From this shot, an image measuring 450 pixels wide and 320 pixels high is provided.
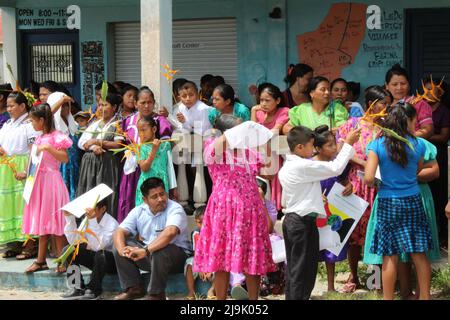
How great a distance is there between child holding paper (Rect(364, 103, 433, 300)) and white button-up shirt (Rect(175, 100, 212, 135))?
2008mm

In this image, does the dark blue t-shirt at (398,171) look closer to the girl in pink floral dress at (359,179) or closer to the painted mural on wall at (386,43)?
the girl in pink floral dress at (359,179)

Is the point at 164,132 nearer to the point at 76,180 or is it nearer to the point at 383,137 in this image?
the point at 76,180

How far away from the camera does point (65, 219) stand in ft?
22.8

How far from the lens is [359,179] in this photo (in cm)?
624

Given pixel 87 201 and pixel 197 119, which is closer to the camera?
pixel 87 201

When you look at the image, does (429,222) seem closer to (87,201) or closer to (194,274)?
(194,274)

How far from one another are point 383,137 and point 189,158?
A: 223 centimetres

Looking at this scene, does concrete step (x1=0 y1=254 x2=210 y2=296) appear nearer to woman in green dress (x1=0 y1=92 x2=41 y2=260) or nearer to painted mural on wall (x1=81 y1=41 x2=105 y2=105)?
woman in green dress (x1=0 y1=92 x2=41 y2=260)

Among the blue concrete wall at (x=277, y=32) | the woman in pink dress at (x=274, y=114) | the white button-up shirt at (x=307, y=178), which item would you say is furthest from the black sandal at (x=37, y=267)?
the blue concrete wall at (x=277, y=32)

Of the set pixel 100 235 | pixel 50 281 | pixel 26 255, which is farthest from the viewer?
pixel 26 255

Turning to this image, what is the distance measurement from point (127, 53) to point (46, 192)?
14.6ft

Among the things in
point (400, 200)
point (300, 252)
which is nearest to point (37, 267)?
point (300, 252)

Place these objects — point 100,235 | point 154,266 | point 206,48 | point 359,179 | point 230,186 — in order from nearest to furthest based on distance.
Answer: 1. point 230,186
2. point 154,266
3. point 359,179
4. point 100,235
5. point 206,48

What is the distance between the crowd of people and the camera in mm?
5477
